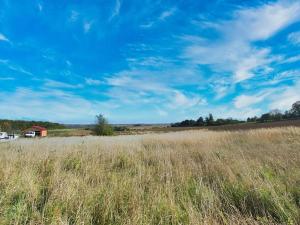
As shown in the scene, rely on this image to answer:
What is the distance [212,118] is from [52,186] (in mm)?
79225

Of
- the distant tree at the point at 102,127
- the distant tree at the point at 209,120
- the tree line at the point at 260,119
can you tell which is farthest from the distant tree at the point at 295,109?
the distant tree at the point at 102,127

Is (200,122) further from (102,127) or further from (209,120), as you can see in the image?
(102,127)

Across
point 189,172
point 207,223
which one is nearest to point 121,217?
point 207,223

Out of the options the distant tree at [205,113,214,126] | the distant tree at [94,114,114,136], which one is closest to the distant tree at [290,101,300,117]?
the distant tree at [205,113,214,126]

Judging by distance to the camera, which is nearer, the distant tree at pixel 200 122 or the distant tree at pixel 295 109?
the distant tree at pixel 295 109

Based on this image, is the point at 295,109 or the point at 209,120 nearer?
the point at 295,109

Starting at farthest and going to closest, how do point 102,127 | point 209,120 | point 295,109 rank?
point 209,120 → point 295,109 → point 102,127

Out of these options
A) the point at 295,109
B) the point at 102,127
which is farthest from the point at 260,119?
the point at 102,127

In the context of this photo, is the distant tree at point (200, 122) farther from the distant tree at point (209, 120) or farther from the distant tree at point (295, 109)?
the distant tree at point (295, 109)

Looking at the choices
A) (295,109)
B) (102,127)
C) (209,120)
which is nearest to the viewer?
(102,127)

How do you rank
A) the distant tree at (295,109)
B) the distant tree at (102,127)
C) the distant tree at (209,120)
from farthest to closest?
the distant tree at (209,120) < the distant tree at (295,109) < the distant tree at (102,127)

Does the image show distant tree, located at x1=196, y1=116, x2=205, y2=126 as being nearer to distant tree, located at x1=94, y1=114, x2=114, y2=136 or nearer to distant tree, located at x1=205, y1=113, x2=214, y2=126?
distant tree, located at x1=205, y1=113, x2=214, y2=126

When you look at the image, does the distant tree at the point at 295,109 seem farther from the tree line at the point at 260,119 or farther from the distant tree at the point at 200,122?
the distant tree at the point at 200,122

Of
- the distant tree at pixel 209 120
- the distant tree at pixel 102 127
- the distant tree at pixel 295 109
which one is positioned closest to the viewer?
the distant tree at pixel 102 127
